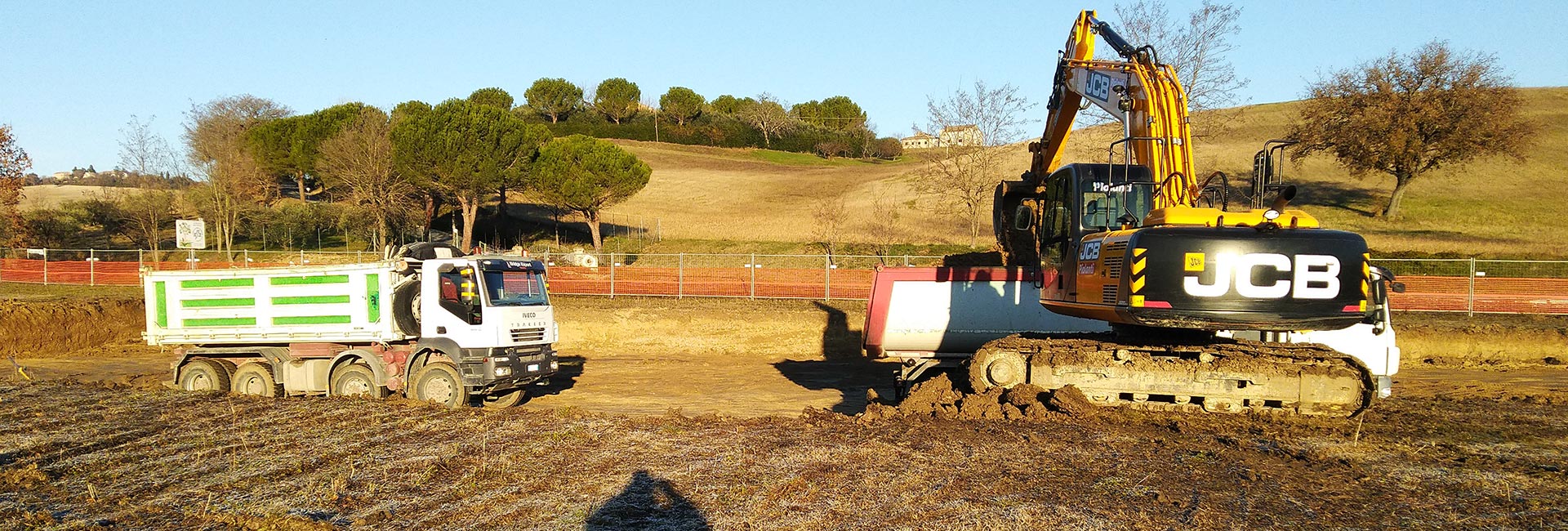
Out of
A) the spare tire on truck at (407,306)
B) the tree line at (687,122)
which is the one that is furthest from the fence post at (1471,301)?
the tree line at (687,122)

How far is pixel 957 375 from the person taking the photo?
1148 centimetres

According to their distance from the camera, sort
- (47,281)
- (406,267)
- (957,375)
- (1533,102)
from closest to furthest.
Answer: (957,375) → (406,267) → (47,281) → (1533,102)

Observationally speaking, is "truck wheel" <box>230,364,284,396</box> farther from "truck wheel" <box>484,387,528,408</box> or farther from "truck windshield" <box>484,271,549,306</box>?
"truck windshield" <box>484,271,549,306</box>

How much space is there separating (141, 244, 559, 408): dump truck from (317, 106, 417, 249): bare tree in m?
23.4

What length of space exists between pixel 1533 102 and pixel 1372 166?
40.0 metres

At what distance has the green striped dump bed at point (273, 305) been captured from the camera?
13.2 metres

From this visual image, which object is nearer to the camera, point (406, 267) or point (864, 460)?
point (864, 460)

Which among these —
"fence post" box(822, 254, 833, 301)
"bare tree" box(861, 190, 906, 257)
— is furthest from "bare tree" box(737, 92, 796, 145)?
"fence post" box(822, 254, 833, 301)

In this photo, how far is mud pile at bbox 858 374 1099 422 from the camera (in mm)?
9492

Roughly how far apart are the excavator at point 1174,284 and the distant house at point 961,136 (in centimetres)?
2535


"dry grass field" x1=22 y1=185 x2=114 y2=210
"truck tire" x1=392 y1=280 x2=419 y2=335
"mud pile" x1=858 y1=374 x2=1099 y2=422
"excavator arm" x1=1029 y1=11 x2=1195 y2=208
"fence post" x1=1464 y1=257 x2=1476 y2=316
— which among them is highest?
"dry grass field" x1=22 y1=185 x2=114 y2=210

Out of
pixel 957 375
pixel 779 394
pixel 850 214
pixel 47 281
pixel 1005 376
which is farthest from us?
pixel 850 214

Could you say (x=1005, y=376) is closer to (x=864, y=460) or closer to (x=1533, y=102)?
(x=864, y=460)

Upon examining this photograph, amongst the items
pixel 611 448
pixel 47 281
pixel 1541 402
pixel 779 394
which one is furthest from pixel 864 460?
pixel 47 281
